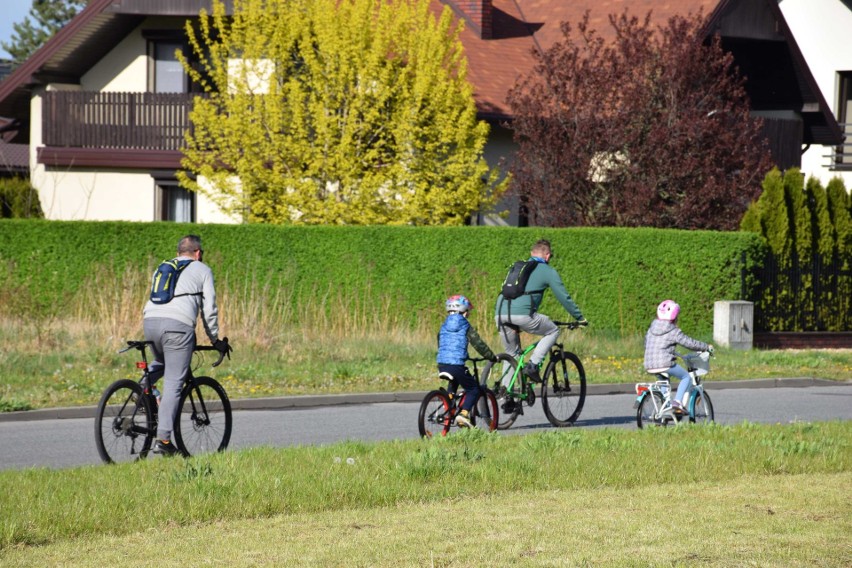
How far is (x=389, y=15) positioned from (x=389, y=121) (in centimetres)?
209

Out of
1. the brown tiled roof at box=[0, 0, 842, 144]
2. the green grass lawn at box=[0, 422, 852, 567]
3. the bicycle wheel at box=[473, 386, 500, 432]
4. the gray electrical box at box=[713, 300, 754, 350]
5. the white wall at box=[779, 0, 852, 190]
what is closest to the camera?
the green grass lawn at box=[0, 422, 852, 567]

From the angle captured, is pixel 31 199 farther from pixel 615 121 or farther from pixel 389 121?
pixel 615 121

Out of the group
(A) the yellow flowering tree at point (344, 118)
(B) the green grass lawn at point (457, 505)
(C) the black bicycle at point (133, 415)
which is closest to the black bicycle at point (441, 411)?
(B) the green grass lawn at point (457, 505)

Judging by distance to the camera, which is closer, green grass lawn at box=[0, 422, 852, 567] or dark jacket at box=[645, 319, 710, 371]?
green grass lawn at box=[0, 422, 852, 567]

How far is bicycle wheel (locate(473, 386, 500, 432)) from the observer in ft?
39.5

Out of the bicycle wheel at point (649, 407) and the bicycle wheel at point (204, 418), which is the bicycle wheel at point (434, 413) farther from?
the bicycle wheel at point (649, 407)

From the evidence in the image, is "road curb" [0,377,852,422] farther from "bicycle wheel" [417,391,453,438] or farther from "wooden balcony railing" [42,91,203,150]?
"wooden balcony railing" [42,91,203,150]

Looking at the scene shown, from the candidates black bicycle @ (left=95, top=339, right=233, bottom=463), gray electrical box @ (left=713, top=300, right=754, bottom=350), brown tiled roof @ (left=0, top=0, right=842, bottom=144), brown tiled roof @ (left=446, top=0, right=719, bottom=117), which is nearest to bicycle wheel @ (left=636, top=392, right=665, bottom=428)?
black bicycle @ (left=95, top=339, right=233, bottom=463)

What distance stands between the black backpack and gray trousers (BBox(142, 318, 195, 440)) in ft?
13.8

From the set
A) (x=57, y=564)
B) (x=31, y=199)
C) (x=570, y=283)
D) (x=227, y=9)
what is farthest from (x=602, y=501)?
(x=31, y=199)

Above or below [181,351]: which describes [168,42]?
above

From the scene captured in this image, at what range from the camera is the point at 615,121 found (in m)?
26.9

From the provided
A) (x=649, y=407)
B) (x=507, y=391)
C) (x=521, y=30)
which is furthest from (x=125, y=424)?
(x=521, y=30)

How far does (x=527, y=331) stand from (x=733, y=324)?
1193 cm
